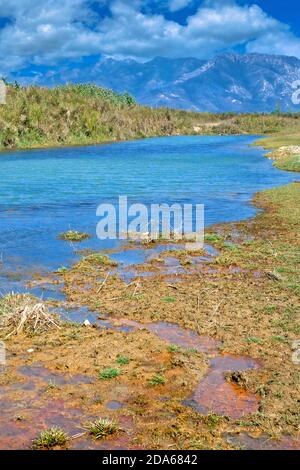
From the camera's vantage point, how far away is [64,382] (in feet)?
31.3

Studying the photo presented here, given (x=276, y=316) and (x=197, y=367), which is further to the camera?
(x=276, y=316)

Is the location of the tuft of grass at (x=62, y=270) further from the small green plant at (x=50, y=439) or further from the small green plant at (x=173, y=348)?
the small green plant at (x=50, y=439)

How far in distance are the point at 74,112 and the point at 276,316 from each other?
8140 centimetres

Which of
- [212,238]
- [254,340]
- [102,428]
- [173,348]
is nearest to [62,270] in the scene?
[173,348]

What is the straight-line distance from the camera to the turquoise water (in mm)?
Answer: 20016

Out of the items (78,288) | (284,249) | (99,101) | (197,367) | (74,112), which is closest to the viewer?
(197,367)

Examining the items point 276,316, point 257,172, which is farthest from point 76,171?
point 276,316

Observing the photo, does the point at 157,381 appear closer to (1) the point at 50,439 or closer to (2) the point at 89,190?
(1) the point at 50,439

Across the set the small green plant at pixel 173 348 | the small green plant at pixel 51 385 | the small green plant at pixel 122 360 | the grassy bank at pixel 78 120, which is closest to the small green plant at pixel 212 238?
the small green plant at pixel 173 348

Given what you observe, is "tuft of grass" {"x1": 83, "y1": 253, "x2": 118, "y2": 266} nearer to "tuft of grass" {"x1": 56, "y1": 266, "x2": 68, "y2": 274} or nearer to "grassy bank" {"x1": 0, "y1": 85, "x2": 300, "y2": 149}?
"tuft of grass" {"x1": 56, "y1": 266, "x2": 68, "y2": 274}

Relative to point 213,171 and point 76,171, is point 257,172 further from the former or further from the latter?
point 76,171

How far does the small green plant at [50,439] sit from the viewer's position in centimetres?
760
